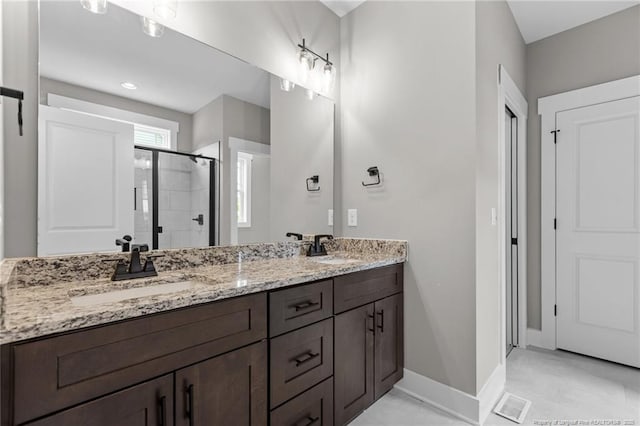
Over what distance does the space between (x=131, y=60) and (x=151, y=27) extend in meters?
0.18

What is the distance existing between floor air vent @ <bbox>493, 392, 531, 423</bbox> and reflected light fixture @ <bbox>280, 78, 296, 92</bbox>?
7.69 ft

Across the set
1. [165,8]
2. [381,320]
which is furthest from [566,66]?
[165,8]

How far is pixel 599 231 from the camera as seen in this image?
8.20 feet

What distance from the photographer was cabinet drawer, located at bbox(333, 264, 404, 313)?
1.61 m

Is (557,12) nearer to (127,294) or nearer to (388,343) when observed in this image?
(388,343)

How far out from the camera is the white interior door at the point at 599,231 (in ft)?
7.77

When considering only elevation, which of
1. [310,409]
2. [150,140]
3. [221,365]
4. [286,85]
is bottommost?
[310,409]

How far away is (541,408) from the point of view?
1.88 m

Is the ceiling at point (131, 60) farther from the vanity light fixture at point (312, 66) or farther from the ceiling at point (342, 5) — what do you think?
the ceiling at point (342, 5)

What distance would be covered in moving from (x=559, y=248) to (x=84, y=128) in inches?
132

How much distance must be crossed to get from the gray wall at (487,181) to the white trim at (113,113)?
1.63 meters

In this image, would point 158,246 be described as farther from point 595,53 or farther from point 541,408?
point 595,53

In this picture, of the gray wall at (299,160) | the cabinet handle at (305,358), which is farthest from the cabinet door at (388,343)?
the gray wall at (299,160)

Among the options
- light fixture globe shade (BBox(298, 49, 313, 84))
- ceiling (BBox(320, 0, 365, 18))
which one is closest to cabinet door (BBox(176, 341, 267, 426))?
light fixture globe shade (BBox(298, 49, 313, 84))
